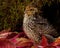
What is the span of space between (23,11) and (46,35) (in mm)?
565

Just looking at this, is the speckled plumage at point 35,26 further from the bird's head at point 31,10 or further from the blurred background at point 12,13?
the blurred background at point 12,13

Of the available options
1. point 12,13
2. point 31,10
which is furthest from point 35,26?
point 12,13

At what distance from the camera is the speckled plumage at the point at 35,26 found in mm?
2686

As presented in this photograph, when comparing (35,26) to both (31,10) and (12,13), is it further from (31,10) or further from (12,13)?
(12,13)

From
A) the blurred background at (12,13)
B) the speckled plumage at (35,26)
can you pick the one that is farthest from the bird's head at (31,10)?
the blurred background at (12,13)

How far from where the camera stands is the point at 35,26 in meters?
2.71

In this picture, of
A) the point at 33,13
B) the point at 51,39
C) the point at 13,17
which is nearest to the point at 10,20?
the point at 13,17

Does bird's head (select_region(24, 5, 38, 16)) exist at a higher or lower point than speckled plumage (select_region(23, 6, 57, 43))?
higher

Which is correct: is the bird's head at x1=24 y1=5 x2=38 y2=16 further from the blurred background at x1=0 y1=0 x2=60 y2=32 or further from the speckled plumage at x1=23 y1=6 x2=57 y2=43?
the blurred background at x1=0 y1=0 x2=60 y2=32

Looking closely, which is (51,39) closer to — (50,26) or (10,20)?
(50,26)

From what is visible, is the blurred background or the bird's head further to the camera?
the blurred background

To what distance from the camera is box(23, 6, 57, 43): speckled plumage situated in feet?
8.81

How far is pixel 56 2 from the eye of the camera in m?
2.85

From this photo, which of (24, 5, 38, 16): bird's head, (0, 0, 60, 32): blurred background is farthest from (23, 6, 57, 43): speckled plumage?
(0, 0, 60, 32): blurred background
